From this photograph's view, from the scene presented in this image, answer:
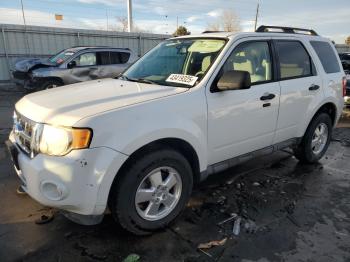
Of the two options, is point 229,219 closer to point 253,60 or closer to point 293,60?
point 253,60

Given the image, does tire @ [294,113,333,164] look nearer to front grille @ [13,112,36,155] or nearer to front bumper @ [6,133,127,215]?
front bumper @ [6,133,127,215]

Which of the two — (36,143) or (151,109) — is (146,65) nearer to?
(151,109)

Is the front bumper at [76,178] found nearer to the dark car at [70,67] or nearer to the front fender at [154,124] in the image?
the front fender at [154,124]

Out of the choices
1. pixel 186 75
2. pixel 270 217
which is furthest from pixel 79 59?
pixel 270 217

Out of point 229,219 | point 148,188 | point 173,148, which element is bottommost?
point 229,219

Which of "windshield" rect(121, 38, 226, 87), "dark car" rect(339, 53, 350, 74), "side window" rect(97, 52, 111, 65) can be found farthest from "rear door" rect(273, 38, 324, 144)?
"side window" rect(97, 52, 111, 65)

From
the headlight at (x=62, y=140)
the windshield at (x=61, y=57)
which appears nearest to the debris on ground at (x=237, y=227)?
the headlight at (x=62, y=140)

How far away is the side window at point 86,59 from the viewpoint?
1091 cm

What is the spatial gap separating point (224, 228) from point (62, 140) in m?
1.81

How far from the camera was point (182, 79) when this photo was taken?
11.5 feet

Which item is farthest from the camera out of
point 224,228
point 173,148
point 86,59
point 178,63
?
point 86,59

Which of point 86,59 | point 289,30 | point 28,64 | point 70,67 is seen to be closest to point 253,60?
point 289,30

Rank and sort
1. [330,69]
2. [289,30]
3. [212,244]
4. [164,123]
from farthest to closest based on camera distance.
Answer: [330,69], [289,30], [212,244], [164,123]

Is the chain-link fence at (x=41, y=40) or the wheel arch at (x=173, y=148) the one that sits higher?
A: the chain-link fence at (x=41, y=40)
